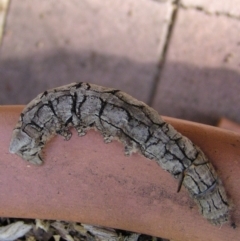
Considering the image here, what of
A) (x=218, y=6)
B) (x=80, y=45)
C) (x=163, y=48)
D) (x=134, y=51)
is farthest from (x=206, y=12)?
(x=80, y=45)

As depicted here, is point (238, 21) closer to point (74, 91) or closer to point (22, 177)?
point (74, 91)

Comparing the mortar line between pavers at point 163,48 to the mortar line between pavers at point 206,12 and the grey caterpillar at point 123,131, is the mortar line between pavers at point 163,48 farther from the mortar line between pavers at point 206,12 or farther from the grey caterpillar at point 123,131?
the grey caterpillar at point 123,131

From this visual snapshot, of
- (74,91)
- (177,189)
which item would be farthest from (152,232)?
(74,91)

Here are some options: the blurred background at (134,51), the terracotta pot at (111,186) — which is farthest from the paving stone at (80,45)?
the terracotta pot at (111,186)

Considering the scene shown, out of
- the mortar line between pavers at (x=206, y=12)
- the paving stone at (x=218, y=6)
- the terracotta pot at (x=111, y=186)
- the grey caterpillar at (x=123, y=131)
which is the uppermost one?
the paving stone at (x=218, y=6)

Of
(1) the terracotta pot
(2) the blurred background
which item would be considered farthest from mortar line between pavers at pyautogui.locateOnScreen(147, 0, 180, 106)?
(1) the terracotta pot

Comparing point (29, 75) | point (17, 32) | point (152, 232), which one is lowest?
point (152, 232)

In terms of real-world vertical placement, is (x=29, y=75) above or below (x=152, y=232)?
above
